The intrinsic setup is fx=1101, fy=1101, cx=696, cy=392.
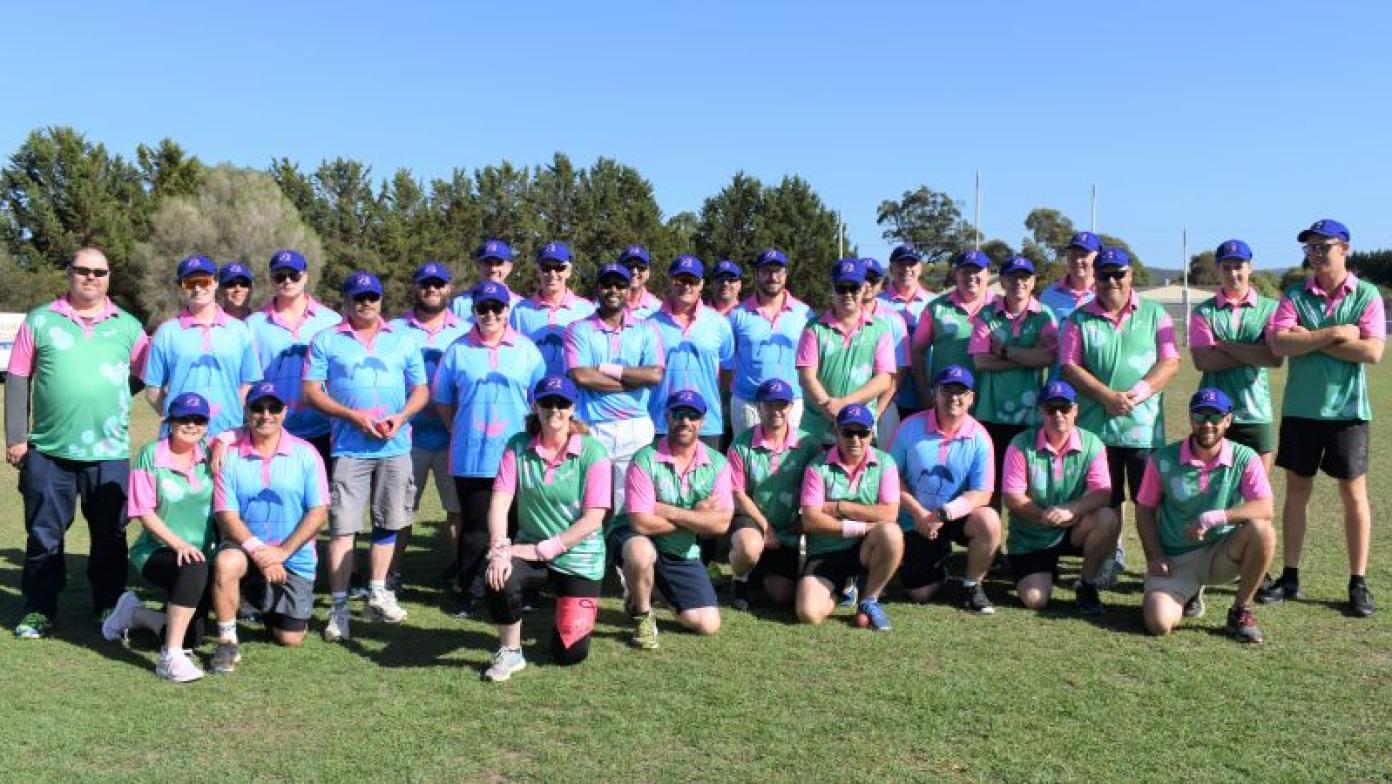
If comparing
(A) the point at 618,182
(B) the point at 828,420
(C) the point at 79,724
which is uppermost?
(A) the point at 618,182

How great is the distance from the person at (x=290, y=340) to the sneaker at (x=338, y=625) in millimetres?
1163

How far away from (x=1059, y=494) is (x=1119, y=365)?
2.97ft

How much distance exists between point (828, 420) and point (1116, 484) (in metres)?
→ 1.86

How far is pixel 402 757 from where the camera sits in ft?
14.5

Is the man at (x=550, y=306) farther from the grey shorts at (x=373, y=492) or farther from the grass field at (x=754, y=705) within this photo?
the grass field at (x=754, y=705)

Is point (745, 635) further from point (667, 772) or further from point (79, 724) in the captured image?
point (79, 724)

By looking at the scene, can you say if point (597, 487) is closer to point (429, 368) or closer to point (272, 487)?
point (272, 487)

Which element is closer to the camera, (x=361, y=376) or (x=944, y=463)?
(x=361, y=376)

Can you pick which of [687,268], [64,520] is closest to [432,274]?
[687,268]

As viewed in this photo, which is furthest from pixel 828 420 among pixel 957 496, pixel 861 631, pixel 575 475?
pixel 575 475

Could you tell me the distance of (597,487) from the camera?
5.81 metres

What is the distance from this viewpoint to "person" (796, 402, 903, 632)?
6.43m

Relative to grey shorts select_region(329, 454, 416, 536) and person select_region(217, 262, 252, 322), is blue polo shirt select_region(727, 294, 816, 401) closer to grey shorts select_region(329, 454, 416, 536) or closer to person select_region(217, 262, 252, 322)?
grey shorts select_region(329, 454, 416, 536)

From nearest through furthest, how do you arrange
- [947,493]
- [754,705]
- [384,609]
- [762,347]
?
[754,705]
[384,609]
[947,493]
[762,347]
